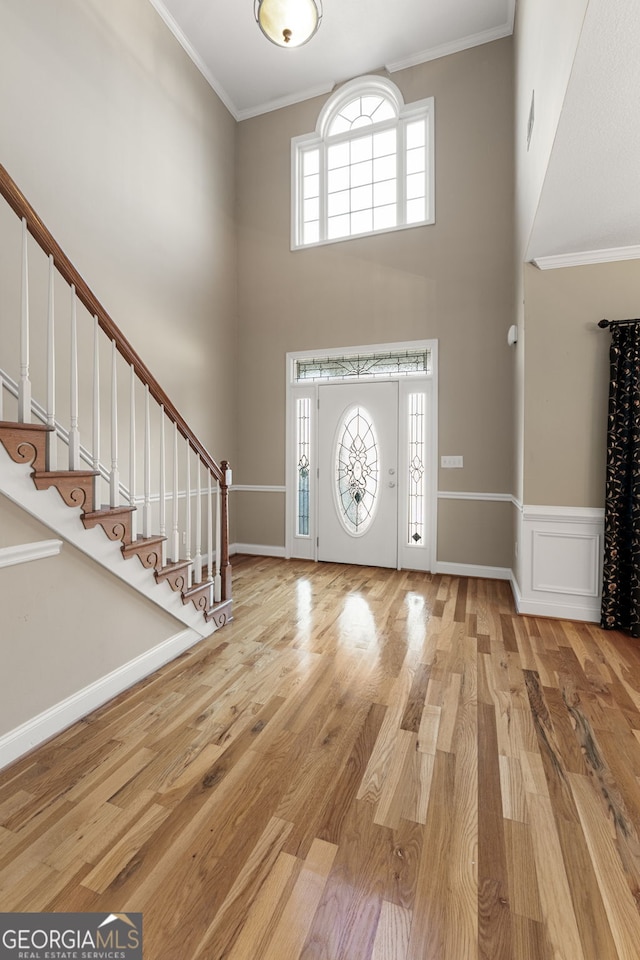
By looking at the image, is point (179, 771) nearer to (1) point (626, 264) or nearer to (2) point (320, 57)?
(1) point (626, 264)

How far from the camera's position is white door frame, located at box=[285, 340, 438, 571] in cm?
449

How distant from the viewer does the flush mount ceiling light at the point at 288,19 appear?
2963 millimetres

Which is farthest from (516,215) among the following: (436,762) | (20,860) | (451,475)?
(20,860)

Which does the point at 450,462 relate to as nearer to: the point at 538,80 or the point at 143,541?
the point at 538,80

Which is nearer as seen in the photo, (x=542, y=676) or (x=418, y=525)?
(x=542, y=676)

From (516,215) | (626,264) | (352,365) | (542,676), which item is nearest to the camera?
(542,676)

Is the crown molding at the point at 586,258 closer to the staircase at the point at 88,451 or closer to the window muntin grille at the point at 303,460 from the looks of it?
the window muntin grille at the point at 303,460

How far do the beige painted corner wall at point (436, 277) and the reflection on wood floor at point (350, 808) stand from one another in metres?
2.41

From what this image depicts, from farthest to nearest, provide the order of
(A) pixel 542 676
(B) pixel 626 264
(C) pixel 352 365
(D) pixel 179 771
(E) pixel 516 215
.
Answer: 1. (C) pixel 352 365
2. (E) pixel 516 215
3. (B) pixel 626 264
4. (A) pixel 542 676
5. (D) pixel 179 771

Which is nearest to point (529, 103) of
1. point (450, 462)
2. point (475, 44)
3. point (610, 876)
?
point (475, 44)

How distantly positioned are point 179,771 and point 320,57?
6.18 metres

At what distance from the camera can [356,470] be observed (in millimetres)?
4797

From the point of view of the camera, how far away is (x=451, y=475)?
4.43 meters

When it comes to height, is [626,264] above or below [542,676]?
above
